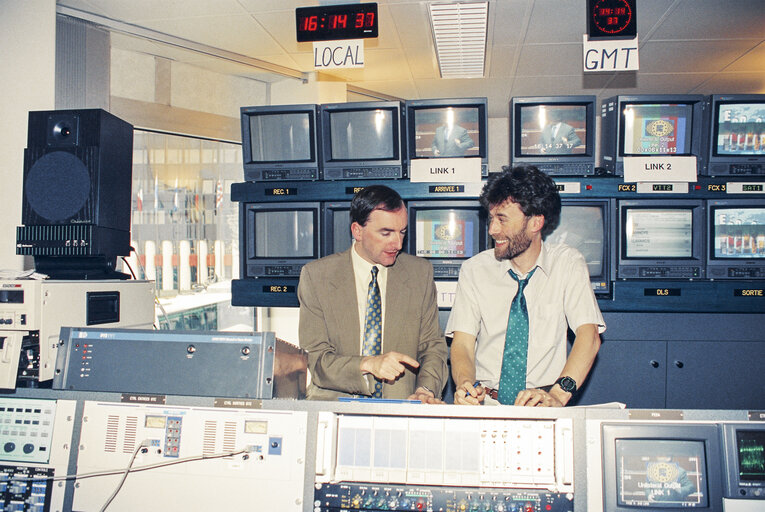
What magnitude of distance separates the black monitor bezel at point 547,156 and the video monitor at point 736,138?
485 millimetres

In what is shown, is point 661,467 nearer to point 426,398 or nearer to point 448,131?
point 426,398

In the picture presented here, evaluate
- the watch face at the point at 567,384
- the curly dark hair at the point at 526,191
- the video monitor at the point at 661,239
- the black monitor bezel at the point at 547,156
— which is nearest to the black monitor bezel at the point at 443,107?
the black monitor bezel at the point at 547,156

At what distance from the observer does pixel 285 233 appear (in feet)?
8.25

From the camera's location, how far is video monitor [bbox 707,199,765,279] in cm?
227

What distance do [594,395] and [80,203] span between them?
216 cm

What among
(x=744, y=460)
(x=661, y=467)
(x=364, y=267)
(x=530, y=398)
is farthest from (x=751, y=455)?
(x=364, y=267)

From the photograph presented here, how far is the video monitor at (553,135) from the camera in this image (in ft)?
7.52

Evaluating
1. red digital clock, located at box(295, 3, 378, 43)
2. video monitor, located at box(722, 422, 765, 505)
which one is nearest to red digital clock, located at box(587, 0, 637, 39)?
red digital clock, located at box(295, 3, 378, 43)

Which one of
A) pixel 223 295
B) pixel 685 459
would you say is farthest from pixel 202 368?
pixel 223 295

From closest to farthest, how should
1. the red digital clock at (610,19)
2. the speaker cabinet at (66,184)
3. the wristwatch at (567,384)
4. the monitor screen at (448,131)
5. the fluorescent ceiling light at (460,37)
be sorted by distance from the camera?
the wristwatch at (567,384) < the speaker cabinet at (66,184) < the monitor screen at (448,131) < the red digital clock at (610,19) < the fluorescent ceiling light at (460,37)

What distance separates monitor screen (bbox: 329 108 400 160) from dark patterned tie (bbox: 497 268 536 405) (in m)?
0.91

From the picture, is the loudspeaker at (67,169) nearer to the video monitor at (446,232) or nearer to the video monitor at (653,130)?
the video monitor at (446,232)

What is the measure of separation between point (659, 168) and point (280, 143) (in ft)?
5.41

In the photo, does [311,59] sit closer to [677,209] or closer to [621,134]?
[621,134]
